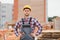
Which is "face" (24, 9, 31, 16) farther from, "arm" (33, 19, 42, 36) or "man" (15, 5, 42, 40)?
"arm" (33, 19, 42, 36)

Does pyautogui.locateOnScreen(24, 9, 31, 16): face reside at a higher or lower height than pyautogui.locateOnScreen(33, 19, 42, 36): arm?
higher

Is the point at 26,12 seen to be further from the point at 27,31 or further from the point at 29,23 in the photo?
the point at 27,31

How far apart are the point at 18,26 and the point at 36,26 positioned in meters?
0.24

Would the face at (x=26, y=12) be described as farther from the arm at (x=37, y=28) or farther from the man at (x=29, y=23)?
the arm at (x=37, y=28)

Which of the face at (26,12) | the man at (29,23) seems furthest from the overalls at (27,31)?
the face at (26,12)

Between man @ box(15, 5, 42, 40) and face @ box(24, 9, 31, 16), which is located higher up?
face @ box(24, 9, 31, 16)

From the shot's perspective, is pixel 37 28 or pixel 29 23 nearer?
pixel 29 23

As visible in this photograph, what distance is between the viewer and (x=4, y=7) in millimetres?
57156

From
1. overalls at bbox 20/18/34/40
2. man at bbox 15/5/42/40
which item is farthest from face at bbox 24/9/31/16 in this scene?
overalls at bbox 20/18/34/40

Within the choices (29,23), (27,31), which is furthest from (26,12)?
(27,31)

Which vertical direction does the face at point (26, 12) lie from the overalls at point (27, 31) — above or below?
above

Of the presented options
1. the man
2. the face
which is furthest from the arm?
the face

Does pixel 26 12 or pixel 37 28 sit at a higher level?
pixel 26 12

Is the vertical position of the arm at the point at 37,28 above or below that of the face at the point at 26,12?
below
